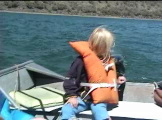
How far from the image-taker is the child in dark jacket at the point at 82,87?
2938mm

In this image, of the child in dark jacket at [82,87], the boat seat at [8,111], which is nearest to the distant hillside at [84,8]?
the boat seat at [8,111]

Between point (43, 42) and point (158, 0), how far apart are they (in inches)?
1891

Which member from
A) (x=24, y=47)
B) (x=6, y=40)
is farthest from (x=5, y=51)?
(x=6, y=40)

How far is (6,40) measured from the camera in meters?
15.4

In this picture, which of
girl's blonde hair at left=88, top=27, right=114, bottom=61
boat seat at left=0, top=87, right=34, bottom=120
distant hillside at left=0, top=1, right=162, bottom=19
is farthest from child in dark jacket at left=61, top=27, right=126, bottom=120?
distant hillside at left=0, top=1, right=162, bottom=19

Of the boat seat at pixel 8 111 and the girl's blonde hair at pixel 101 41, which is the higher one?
the girl's blonde hair at pixel 101 41

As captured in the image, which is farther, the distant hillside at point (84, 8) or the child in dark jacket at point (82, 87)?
the distant hillside at point (84, 8)

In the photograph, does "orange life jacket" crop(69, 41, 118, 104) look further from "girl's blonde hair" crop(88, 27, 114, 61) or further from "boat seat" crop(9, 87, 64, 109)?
"boat seat" crop(9, 87, 64, 109)

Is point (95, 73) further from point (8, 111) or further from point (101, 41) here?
point (8, 111)

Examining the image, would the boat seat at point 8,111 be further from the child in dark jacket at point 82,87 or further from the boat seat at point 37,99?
the child in dark jacket at point 82,87

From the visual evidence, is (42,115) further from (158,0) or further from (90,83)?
(158,0)

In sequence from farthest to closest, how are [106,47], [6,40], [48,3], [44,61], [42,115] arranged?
[48,3] → [6,40] → [44,61] → [42,115] → [106,47]

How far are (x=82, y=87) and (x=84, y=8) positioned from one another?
49441 mm

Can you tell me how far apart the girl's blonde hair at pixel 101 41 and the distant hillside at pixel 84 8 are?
44.0 meters
